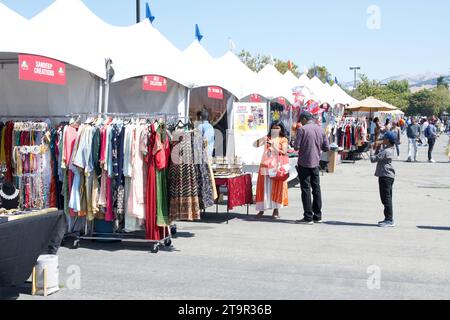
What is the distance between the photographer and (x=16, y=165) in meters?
8.91

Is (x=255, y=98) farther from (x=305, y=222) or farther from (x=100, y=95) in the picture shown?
(x=100, y=95)

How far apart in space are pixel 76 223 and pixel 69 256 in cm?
124

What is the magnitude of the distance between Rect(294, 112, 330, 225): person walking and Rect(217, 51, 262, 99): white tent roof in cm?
448

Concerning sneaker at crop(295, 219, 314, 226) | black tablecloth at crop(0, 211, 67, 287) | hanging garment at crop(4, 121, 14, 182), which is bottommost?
sneaker at crop(295, 219, 314, 226)

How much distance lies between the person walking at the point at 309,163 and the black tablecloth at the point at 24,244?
201 inches

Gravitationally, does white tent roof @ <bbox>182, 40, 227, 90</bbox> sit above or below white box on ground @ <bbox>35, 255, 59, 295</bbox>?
above

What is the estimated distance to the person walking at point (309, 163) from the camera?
10.9 meters

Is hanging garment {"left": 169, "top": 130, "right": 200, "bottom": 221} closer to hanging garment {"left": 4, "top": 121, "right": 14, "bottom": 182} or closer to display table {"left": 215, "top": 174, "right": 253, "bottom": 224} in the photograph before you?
display table {"left": 215, "top": 174, "right": 253, "bottom": 224}

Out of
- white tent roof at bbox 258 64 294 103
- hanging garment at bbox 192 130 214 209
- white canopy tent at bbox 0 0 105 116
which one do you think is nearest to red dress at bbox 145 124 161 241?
hanging garment at bbox 192 130 214 209

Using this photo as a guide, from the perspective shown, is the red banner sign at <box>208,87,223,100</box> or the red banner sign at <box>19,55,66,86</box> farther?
the red banner sign at <box>208,87,223,100</box>

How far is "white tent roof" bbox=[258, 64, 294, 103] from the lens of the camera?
1740 cm

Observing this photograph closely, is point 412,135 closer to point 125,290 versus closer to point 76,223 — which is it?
point 76,223

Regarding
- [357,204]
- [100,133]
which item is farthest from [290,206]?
[100,133]
